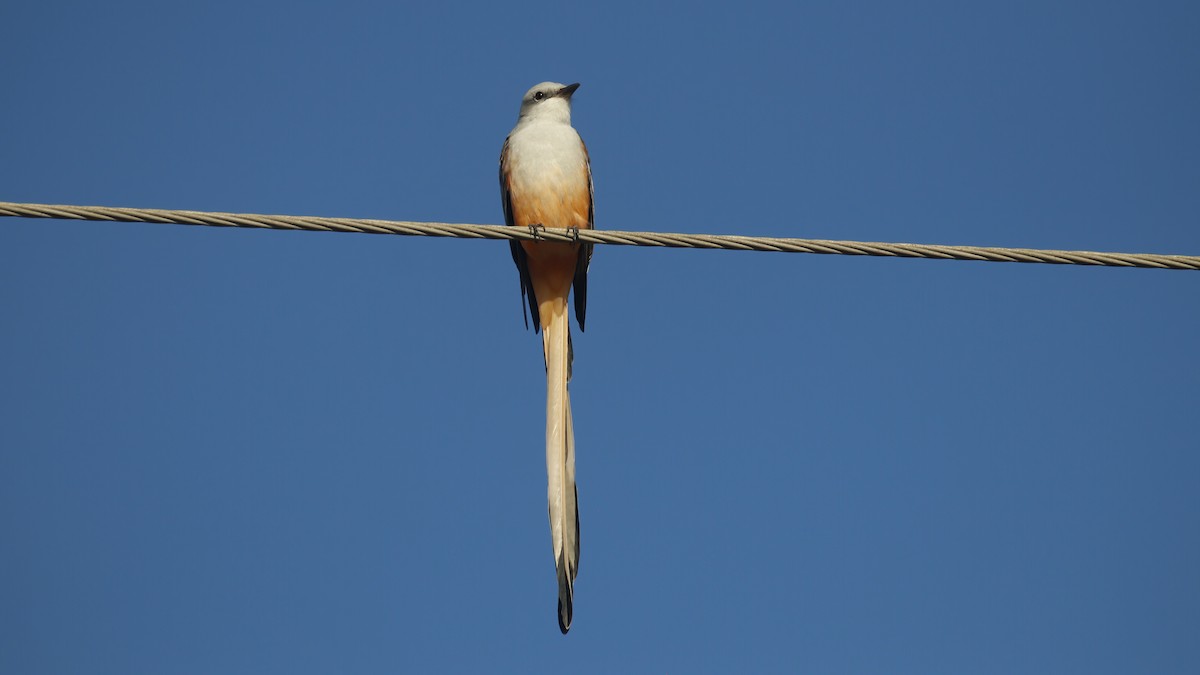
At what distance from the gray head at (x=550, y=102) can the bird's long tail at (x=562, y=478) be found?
1.31m

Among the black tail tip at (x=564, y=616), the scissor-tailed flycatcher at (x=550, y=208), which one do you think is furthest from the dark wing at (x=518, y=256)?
the black tail tip at (x=564, y=616)

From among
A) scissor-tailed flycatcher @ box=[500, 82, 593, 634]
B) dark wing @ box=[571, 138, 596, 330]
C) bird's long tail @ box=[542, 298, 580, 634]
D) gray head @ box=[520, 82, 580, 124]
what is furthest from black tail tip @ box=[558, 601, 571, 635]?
gray head @ box=[520, 82, 580, 124]

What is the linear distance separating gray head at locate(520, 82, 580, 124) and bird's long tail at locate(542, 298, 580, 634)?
4.30 feet

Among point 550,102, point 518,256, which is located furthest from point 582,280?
point 550,102

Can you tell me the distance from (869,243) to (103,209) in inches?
84.7

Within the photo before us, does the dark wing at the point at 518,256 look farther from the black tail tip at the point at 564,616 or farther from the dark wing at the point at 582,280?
the black tail tip at the point at 564,616

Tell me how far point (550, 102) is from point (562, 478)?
84.6 inches

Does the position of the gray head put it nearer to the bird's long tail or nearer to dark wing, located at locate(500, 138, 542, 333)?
dark wing, located at locate(500, 138, 542, 333)

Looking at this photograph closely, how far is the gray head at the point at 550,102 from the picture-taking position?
Result: 5.52 m

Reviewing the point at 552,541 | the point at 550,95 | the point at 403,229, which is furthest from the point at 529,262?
the point at 403,229

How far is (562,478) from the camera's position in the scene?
4.24 metres

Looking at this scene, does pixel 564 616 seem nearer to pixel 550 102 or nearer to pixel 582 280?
pixel 582 280

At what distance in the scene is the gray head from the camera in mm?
5523

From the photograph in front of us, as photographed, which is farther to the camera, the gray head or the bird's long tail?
the gray head
